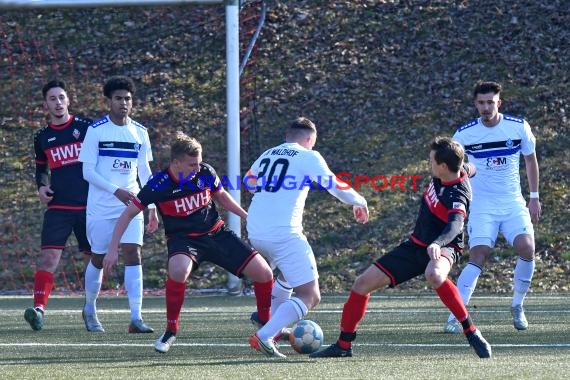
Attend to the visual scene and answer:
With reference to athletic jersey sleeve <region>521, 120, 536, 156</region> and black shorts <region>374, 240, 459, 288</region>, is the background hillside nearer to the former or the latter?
athletic jersey sleeve <region>521, 120, 536, 156</region>

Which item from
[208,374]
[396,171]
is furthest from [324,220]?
[208,374]

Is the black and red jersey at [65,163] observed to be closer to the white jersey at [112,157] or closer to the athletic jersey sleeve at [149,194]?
the white jersey at [112,157]

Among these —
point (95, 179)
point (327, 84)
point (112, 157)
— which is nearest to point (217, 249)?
point (95, 179)

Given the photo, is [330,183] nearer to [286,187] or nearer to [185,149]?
[286,187]

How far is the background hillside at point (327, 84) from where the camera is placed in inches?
584

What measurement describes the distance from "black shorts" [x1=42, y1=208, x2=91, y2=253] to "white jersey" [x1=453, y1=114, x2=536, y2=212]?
319 cm

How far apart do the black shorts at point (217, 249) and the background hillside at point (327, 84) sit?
20.7 ft

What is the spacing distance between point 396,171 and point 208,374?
31.8 ft

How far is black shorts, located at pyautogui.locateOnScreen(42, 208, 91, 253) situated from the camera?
944 cm

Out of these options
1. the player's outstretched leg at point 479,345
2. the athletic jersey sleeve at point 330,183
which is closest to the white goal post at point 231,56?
the athletic jersey sleeve at point 330,183

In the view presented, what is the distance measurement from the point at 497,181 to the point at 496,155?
8.2 inches

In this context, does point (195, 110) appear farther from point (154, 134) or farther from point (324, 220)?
point (324, 220)

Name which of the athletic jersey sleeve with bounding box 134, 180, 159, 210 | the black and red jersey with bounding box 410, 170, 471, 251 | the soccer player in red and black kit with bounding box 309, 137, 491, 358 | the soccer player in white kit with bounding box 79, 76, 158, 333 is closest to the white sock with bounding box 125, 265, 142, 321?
the soccer player in white kit with bounding box 79, 76, 158, 333

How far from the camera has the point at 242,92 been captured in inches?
669
